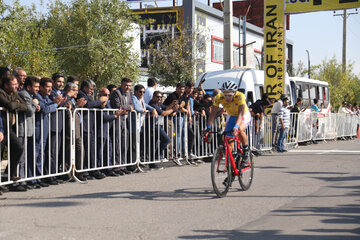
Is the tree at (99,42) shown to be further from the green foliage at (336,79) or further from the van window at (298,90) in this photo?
the green foliage at (336,79)

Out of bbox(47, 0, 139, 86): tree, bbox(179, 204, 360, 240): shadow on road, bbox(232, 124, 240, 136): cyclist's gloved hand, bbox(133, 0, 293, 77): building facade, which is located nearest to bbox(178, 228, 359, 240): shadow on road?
bbox(179, 204, 360, 240): shadow on road

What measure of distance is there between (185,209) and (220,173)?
1.21m

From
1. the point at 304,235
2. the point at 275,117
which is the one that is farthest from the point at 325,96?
the point at 304,235

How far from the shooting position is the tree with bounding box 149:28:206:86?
39.1m

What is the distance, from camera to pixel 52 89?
1008 cm

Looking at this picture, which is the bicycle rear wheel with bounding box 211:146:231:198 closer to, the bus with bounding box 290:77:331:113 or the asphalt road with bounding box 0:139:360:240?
the asphalt road with bounding box 0:139:360:240

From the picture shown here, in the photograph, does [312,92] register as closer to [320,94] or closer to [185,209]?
[320,94]

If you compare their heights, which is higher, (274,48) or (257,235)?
(274,48)

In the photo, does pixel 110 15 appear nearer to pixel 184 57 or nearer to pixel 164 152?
pixel 184 57

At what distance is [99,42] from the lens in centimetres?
3139

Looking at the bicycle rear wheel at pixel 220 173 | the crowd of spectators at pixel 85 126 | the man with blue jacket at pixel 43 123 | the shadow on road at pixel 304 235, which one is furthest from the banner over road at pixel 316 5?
the shadow on road at pixel 304 235

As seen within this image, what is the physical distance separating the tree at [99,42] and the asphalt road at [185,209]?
2121 centimetres

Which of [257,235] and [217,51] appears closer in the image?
[257,235]

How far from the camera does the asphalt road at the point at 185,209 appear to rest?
5.68 metres
